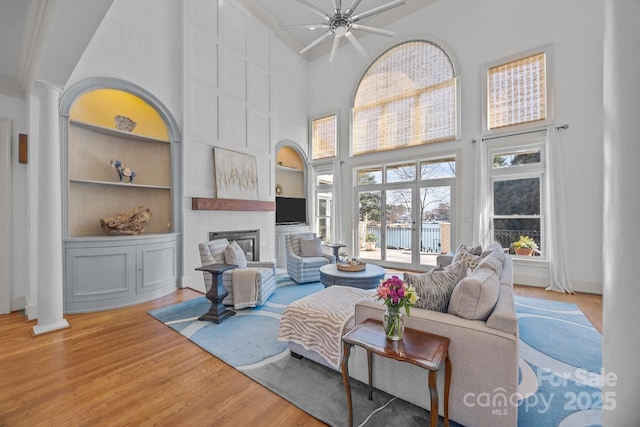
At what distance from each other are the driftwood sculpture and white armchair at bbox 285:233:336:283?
7.83 ft

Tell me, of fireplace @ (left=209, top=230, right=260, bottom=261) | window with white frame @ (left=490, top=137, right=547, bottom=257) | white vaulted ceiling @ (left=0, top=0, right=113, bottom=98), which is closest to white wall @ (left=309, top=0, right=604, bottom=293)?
window with white frame @ (left=490, top=137, right=547, bottom=257)

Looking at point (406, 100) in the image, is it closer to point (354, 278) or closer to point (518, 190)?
point (518, 190)

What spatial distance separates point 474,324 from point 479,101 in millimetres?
4943

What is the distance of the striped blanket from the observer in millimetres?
1954

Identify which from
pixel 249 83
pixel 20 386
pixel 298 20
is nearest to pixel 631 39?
pixel 20 386

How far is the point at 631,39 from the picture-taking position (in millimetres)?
711

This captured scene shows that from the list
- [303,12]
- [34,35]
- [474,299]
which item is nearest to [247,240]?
[34,35]

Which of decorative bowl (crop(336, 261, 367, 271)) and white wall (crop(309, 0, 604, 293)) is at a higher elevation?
white wall (crop(309, 0, 604, 293))

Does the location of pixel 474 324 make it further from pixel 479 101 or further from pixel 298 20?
pixel 298 20

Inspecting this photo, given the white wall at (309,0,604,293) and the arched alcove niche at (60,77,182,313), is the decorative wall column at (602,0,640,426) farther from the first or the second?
the white wall at (309,0,604,293)

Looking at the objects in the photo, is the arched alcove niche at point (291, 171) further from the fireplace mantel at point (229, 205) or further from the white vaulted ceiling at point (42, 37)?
the white vaulted ceiling at point (42, 37)

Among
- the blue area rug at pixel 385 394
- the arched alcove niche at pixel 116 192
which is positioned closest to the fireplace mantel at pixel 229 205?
the arched alcove niche at pixel 116 192

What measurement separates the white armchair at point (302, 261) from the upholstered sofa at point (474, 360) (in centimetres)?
289

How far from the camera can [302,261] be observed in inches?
183
